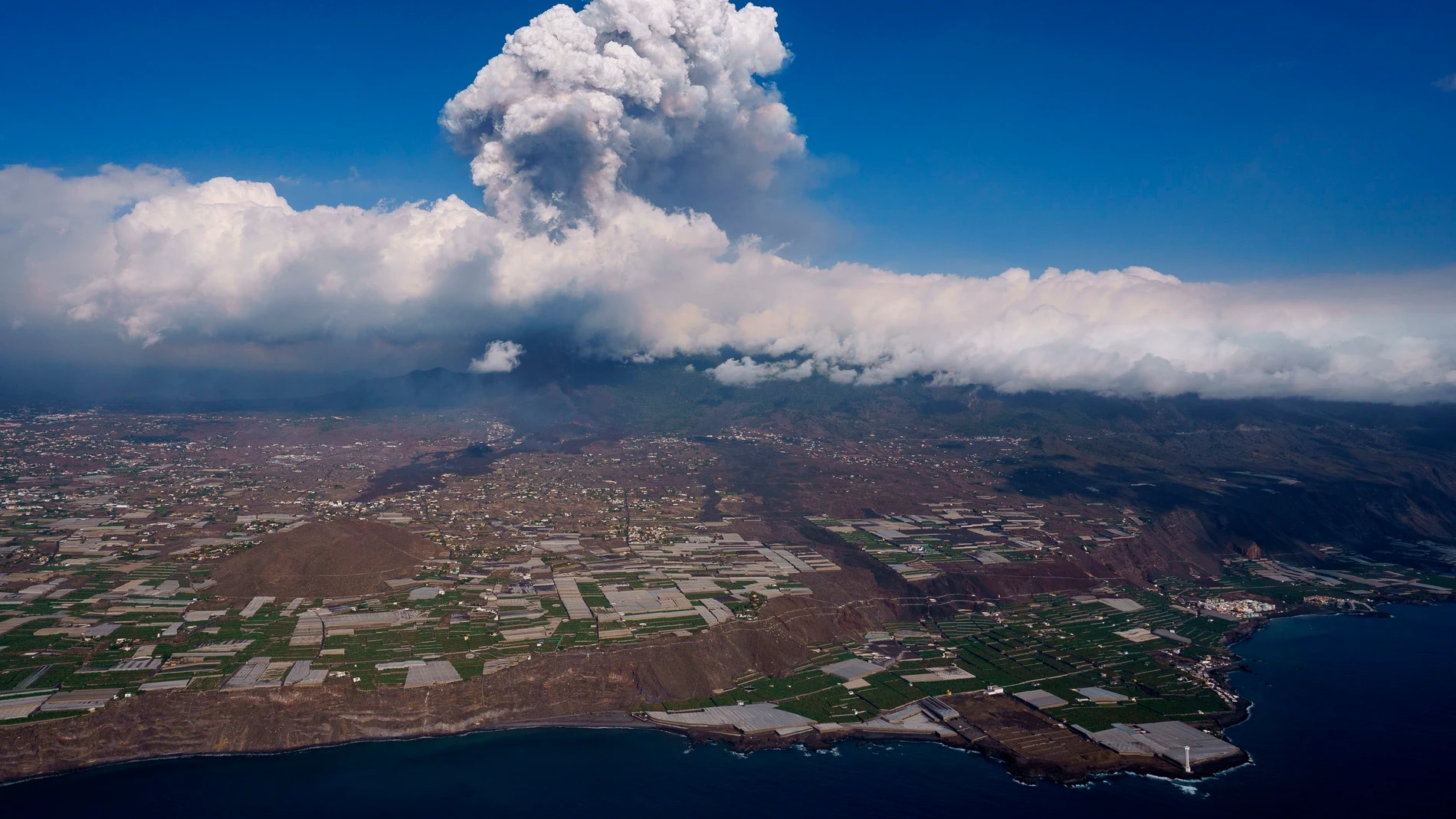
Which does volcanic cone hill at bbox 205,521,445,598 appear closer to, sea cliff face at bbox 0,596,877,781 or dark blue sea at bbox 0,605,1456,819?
sea cliff face at bbox 0,596,877,781

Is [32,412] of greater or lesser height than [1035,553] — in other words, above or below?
above

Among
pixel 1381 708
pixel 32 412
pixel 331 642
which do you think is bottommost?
pixel 1381 708

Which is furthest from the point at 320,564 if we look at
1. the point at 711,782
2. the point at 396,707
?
the point at 711,782

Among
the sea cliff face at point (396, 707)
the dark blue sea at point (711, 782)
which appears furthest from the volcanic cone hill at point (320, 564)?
the dark blue sea at point (711, 782)

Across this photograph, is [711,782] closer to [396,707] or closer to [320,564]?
[396,707]

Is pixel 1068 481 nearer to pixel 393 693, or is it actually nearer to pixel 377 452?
pixel 393 693

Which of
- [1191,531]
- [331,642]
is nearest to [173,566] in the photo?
[331,642]

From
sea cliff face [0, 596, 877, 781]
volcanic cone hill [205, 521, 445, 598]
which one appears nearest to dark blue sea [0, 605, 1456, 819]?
sea cliff face [0, 596, 877, 781]
